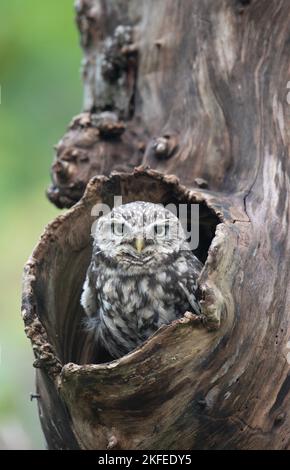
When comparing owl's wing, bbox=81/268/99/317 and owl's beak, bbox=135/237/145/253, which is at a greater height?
owl's beak, bbox=135/237/145/253

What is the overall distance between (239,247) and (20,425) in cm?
276

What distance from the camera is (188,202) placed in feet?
13.1

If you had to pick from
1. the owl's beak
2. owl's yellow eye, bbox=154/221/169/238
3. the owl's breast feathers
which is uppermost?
owl's yellow eye, bbox=154/221/169/238

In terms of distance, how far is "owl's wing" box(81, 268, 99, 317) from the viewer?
4109mm

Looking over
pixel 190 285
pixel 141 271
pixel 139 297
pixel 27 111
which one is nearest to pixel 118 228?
pixel 141 271

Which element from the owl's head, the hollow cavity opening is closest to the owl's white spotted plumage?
the owl's head

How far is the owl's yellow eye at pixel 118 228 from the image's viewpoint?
3881mm

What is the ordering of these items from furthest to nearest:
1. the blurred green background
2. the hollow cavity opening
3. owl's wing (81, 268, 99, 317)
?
the blurred green background, owl's wing (81, 268, 99, 317), the hollow cavity opening

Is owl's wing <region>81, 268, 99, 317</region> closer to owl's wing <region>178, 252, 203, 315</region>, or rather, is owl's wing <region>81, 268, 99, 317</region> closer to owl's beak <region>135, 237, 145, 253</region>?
owl's beak <region>135, 237, 145, 253</region>

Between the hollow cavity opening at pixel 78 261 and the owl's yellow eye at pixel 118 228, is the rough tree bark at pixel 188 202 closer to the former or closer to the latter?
the hollow cavity opening at pixel 78 261

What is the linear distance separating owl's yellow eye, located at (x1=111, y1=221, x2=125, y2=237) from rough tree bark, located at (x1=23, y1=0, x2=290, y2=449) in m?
0.20

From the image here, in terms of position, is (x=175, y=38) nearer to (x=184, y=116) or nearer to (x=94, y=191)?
(x=184, y=116)

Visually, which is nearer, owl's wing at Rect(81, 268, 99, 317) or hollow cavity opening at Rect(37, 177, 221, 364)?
hollow cavity opening at Rect(37, 177, 221, 364)

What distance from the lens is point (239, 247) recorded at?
11.3ft
